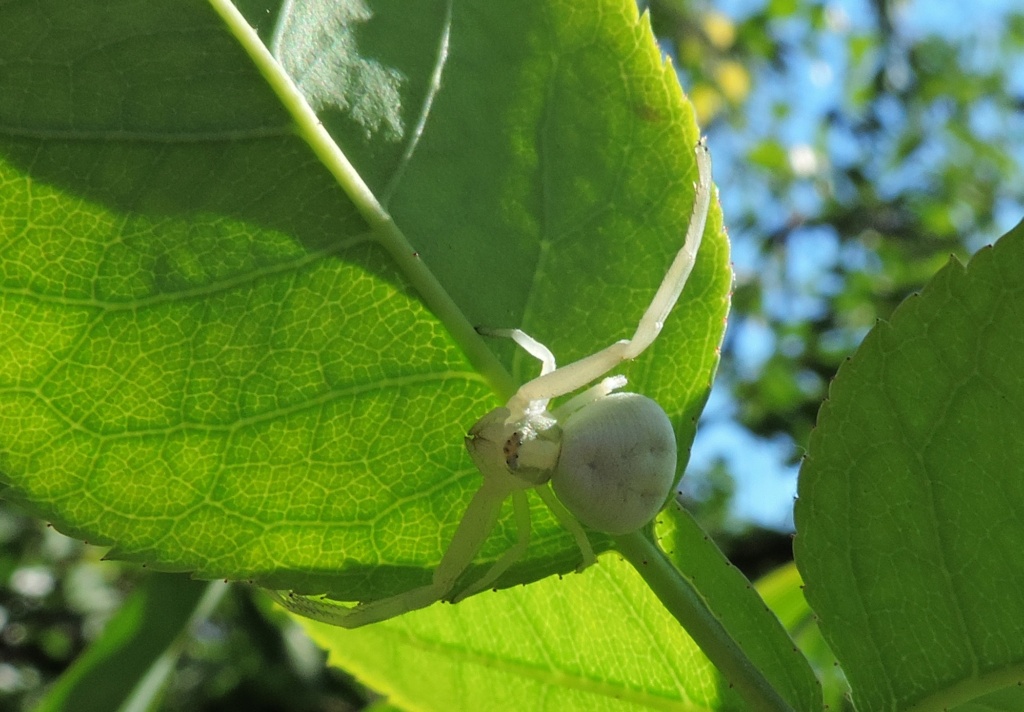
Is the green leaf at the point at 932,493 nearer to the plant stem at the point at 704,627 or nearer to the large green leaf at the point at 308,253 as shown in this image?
Answer: the plant stem at the point at 704,627

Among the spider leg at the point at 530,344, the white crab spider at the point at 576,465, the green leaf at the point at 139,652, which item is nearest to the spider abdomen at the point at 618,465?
the white crab spider at the point at 576,465

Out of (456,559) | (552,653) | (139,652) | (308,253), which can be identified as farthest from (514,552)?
(139,652)

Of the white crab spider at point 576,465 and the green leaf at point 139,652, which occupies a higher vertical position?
the white crab spider at point 576,465

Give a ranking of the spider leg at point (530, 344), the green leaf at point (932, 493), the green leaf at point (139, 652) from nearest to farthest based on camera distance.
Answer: the green leaf at point (932, 493), the spider leg at point (530, 344), the green leaf at point (139, 652)

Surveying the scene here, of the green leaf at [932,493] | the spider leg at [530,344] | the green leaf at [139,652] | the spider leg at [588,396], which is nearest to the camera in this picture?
the green leaf at [932,493]

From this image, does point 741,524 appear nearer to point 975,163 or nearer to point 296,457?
point 975,163

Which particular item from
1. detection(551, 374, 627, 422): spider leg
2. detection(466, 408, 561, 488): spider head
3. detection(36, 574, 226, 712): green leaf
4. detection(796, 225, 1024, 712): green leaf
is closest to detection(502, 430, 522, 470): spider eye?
detection(466, 408, 561, 488): spider head
